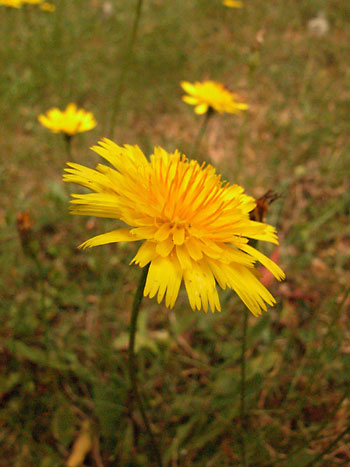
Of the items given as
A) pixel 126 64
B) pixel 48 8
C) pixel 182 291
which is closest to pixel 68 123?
pixel 126 64

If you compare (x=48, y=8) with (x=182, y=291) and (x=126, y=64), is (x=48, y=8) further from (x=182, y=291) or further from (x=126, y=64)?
(x=182, y=291)

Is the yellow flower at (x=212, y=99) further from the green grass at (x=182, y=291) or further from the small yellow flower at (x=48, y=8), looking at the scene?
the small yellow flower at (x=48, y=8)

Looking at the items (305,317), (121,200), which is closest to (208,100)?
(305,317)

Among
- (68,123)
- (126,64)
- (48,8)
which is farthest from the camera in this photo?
(48,8)

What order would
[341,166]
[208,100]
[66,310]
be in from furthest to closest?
[341,166], [208,100], [66,310]

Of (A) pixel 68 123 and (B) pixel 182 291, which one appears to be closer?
(B) pixel 182 291

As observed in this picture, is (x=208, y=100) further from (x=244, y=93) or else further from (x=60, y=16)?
(x=60, y=16)
